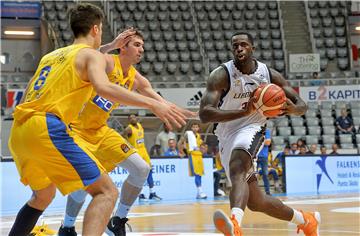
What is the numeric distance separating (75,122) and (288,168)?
1230cm

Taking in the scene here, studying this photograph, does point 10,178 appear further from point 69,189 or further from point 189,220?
point 69,189

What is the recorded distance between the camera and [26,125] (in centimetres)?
514

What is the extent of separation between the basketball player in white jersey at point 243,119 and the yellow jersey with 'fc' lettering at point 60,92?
60.3 inches

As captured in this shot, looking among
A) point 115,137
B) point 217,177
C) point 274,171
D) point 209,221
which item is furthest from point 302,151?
point 115,137

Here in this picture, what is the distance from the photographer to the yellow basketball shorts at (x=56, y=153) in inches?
198

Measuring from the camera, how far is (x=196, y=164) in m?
16.8

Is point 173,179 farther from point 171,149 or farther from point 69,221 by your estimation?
point 69,221

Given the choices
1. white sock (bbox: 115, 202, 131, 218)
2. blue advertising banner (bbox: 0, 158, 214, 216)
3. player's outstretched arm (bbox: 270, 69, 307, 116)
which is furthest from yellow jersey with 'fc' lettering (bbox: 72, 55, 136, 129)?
blue advertising banner (bbox: 0, 158, 214, 216)

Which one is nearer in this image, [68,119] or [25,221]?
[68,119]

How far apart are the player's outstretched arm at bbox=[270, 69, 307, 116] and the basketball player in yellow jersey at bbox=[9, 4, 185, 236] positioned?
200cm

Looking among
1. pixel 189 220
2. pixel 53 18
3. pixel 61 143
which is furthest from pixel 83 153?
pixel 53 18

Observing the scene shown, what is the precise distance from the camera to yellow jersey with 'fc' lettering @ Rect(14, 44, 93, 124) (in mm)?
5145

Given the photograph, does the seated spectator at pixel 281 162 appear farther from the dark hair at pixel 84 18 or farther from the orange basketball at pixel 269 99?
the dark hair at pixel 84 18

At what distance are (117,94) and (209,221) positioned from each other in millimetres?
5311
